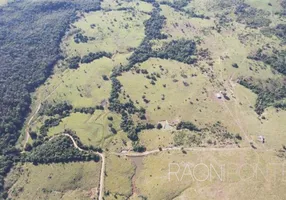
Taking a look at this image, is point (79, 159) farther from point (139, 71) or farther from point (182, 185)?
point (139, 71)

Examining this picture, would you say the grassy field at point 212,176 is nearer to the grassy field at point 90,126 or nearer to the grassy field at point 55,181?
the grassy field at point 55,181

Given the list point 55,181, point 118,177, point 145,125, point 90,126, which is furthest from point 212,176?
point 55,181

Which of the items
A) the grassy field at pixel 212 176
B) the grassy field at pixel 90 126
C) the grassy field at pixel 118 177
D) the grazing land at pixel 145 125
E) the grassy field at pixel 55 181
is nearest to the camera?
the grassy field at pixel 212 176

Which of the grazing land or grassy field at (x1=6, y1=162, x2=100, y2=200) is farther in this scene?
the grazing land

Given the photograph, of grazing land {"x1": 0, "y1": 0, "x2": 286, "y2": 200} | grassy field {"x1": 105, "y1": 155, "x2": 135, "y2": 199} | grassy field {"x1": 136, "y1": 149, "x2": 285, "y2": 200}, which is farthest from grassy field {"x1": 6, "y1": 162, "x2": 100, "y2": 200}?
grassy field {"x1": 136, "y1": 149, "x2": 285, "y2": 200}

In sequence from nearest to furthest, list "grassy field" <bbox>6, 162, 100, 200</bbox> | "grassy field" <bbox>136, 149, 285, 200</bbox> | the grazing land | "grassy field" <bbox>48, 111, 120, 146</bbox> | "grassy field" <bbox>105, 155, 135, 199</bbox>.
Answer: "grassy field" <bbox>136, 149, 285, 200</bbox>, "grassy field" <bbox>105, 155, 135, 199</bbox>, "grassy field" <bbox>6, 162, 100, 200</bbox>, the grazing land, "grassy field" <bbox>48, 111, 120, 146</bbox>

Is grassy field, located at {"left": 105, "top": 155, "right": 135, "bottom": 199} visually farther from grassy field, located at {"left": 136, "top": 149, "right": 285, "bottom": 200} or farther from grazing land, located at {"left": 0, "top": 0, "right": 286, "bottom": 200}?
grassy field, located at {"left": 136, "top": 149, "right": 285, "bottom": 200}

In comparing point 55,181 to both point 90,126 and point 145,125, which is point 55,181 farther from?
point 145,125

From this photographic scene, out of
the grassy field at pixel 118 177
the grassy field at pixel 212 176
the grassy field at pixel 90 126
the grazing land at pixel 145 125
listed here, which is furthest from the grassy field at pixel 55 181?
the grassy field at pixel 212 176

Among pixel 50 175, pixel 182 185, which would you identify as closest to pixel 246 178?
pixel 182 185
